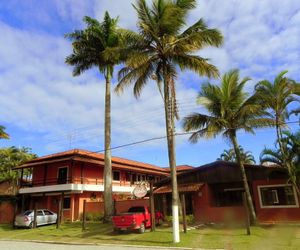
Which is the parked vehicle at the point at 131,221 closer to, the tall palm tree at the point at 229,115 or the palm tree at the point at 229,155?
the tall palm tree at the point at 229,115

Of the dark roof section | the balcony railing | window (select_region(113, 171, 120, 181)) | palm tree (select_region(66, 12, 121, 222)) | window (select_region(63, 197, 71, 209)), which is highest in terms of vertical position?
palm tree (select_region(66, 12, 121, 222))

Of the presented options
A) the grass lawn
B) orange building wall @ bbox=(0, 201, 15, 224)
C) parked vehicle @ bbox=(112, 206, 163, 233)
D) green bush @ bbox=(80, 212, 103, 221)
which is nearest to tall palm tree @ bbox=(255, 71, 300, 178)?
the grass lawn

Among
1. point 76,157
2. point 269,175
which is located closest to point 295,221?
point 269,175

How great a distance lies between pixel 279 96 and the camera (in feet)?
62.0

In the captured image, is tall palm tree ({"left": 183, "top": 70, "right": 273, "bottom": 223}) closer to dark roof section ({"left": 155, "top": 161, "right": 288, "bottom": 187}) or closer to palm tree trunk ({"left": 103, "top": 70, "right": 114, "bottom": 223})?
dark roof section ({"left": 155, "top": 161, "right": 288, "bottom": 187})

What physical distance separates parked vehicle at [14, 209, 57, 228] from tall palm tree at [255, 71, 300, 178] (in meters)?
19.6

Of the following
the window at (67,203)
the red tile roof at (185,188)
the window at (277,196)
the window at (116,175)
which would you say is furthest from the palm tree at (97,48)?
the window at (277,196)

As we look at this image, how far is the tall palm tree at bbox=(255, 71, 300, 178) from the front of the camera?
61.2 feet

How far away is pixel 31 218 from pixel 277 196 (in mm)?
18886

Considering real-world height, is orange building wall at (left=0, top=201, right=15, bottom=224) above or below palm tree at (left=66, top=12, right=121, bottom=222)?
below

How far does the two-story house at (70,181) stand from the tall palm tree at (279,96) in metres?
18.1

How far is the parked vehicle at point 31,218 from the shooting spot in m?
24.4

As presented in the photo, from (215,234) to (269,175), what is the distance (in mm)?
7101

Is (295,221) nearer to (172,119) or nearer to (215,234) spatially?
(215,234)
